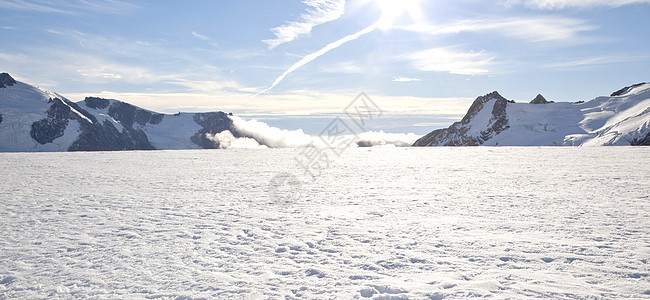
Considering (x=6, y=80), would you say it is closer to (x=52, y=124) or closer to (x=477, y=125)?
(x=52, y=124)

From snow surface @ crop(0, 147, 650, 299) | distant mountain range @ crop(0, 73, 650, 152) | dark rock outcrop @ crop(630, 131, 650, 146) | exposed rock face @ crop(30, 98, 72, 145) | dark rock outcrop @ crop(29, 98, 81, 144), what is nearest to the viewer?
snow surface @ crop(0, 147, 650, 299)

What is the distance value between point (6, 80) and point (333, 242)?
18201 centimetres

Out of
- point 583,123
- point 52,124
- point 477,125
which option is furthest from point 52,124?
point 583,123

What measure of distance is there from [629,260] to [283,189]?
951 centimetres

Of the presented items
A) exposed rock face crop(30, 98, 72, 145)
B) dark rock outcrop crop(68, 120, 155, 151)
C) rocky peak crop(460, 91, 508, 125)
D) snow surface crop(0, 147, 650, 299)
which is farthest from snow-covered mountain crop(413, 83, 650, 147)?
dark rock outcrop crop(68, 120, 155, 151)

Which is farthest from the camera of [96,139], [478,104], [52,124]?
[96,139]

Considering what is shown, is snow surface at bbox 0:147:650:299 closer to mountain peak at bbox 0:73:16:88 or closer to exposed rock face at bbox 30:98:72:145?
exposed rock face at bbox 30:98:72:145

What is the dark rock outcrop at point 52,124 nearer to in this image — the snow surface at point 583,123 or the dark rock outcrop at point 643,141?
the snow surface at point 583,123

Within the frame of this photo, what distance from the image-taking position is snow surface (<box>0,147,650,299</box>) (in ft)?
15.0

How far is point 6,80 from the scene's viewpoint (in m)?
137

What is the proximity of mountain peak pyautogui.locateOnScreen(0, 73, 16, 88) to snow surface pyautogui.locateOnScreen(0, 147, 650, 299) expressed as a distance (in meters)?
166

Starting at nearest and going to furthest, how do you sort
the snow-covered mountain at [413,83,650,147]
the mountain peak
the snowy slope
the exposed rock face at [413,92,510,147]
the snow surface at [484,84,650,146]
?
1. the snow surface at [484,84,650,146]
2. the snow-covered mountain at [413,83,650,147]
3. the exposed rock face at [413,92,510,147]
4. the snowy slope
5. the mountain peak

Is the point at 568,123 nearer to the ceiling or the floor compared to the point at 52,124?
nearer to the floor

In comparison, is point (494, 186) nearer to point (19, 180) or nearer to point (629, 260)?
point (629, 260)
